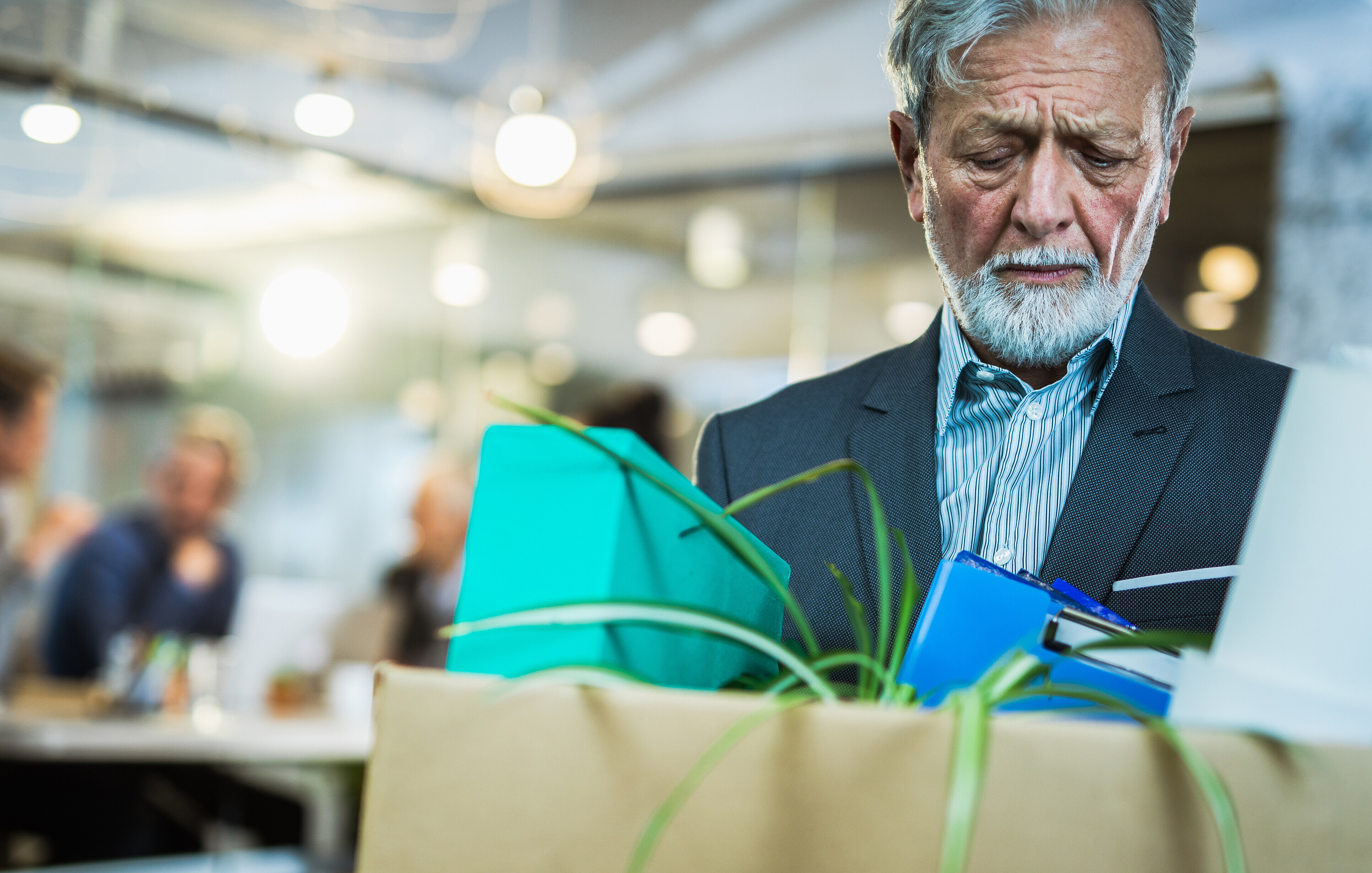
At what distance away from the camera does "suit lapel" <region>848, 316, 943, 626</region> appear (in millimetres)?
969

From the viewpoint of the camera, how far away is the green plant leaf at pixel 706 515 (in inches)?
19.5

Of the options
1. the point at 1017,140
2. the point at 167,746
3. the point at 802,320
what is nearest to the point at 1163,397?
the point at 1017,140

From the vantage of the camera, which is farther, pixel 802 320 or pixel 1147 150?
pixel 802 320

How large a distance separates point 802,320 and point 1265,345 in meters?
1.95

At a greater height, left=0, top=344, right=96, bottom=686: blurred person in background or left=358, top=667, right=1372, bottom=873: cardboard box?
left=358, top=667, right=1372, bottom=873: cardboard box

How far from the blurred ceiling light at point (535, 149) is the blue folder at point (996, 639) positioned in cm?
Result: 342

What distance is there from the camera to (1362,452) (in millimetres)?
455

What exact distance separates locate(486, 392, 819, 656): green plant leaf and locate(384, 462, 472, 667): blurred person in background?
10.6 feet

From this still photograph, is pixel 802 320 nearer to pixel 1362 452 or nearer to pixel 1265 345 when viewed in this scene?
pixel 1265 345

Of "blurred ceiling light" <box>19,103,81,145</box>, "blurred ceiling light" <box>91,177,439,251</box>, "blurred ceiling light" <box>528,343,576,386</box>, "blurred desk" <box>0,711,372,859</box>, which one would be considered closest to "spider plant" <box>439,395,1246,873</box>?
"blurred desk" <box>0,711,372,859</box>

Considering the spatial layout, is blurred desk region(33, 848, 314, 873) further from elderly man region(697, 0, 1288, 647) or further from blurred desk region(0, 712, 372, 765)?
elderly man region(697, 0, 1288, 647)

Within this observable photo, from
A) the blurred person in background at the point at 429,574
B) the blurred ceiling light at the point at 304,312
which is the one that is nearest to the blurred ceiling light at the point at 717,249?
the blurred person in background at the point at 429,574

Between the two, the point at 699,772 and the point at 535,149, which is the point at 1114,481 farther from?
the point at 535,149

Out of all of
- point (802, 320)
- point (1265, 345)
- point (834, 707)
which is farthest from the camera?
point (802, 320)
